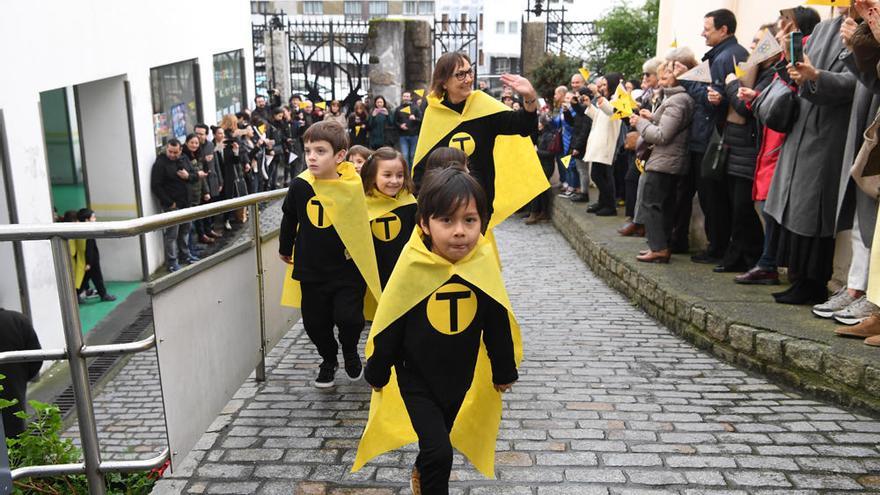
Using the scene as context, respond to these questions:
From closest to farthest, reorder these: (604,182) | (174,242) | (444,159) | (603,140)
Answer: (444,159) → (174,242) → (603,140) → (604,182)

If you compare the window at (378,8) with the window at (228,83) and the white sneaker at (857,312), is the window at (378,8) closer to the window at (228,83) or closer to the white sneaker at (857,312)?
the window at (228,83)

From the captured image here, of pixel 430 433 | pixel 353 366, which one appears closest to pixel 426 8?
Result: pixel 353 366

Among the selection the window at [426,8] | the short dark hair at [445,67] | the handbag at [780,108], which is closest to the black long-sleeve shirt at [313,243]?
the short dark hair at [445,67]

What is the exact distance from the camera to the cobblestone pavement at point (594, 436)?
3688 mm

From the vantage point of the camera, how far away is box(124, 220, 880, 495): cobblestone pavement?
3688mm

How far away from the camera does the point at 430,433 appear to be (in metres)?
3.29

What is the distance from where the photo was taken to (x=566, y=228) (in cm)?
1237

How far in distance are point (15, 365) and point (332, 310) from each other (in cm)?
208

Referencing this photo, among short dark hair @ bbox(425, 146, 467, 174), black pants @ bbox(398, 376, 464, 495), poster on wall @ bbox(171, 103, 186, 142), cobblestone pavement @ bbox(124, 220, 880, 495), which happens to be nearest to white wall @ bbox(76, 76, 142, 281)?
poster on wall @ bbox(171, 103, 186, 142)

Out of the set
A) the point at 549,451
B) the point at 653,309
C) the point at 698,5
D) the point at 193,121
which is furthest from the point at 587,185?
the point at 549,451

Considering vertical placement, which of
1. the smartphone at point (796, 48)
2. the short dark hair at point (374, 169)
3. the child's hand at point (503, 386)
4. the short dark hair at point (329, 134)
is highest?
the smartphone at point (796, 48)

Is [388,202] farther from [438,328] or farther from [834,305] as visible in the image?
[834,305]

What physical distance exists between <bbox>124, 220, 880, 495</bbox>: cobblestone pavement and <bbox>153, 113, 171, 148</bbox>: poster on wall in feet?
26.4

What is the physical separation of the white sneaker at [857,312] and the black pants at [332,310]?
313 centimetres
